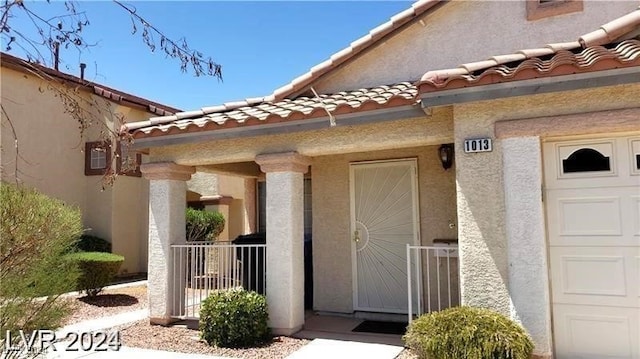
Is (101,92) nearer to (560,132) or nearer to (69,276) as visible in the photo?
(69,276)

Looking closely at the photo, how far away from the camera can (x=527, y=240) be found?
6.27m

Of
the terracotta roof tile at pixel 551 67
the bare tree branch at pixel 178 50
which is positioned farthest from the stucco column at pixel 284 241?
the bare tree branch at pixel 178 50

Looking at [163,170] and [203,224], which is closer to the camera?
[163,170]

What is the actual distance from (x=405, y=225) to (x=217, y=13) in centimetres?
553

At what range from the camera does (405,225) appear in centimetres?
980

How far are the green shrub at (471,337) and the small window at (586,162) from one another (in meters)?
2.30

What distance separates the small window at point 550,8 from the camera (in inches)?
353

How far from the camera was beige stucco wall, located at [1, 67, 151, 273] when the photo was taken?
15.9 m

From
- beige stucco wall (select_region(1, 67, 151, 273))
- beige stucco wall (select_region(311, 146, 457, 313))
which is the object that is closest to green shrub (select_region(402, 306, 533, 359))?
beige stucco wall (select_region(311, 146, 457, 313))

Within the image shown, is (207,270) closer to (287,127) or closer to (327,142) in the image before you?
(287,127)

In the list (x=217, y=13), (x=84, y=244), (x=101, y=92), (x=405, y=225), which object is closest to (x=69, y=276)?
(x=217, y=13)

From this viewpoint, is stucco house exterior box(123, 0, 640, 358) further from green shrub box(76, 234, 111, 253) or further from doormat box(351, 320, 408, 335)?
green shrub box(76, 234, 111, 253)

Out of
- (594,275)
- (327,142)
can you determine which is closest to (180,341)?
(327,142)

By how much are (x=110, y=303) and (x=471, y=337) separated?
34.4ft
